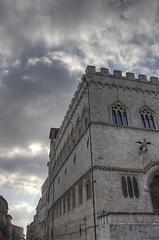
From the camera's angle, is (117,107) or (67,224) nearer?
(117,107)

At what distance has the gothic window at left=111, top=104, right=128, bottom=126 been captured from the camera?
19734mm

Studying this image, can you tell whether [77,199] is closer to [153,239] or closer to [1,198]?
[153,239]

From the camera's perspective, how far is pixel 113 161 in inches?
681

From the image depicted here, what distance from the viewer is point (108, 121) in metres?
19.2

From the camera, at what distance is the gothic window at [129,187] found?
53.7 feet

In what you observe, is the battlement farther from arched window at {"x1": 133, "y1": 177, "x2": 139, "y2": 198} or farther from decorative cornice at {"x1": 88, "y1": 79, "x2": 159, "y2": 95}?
arched window at {"x1": 133, "y1": 177, "x2": 139, "y2": 198}

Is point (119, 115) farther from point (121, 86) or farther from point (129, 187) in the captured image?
point (129, 187)

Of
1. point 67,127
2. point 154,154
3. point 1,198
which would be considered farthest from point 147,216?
point 1,198

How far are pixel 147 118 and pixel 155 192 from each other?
6662 mm

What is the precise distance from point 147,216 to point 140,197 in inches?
110

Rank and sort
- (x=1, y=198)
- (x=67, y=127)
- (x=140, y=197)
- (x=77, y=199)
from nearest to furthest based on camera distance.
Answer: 1. (x=140, y=197)
2. (x=77, y=199)
3. (x=67, y=127)
4. (x=1, y=198)

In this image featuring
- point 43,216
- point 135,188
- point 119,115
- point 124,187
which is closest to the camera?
point 124,187

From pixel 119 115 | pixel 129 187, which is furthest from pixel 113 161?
pixel 119 115

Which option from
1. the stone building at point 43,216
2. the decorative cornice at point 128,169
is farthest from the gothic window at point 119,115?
the stone building at point 43,216
